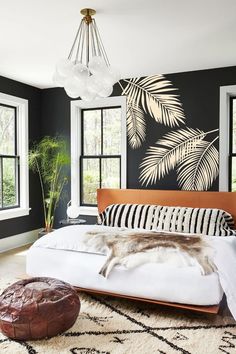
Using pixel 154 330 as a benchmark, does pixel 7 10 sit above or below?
above

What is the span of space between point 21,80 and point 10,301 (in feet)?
12.2

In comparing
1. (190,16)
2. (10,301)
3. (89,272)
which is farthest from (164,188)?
(10,301)

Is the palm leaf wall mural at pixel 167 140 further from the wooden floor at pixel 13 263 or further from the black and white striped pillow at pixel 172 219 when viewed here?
the wooden floor at pixel 13 263

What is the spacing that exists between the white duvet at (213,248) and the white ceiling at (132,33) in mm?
2014

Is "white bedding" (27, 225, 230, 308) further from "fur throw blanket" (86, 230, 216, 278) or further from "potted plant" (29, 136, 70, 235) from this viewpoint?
"potted plant" (29, 136, 70, 235)

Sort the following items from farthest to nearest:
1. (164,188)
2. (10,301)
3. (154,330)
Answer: (164,188) → (154,330) → (10,301)

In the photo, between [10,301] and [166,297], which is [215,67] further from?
[10,301]

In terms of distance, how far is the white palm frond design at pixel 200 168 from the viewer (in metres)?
4.66

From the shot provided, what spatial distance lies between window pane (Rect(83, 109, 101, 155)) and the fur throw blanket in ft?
7.70

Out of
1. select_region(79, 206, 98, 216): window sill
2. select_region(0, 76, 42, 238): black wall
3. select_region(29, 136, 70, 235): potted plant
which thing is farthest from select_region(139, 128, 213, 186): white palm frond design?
select_region(0, 76, 42, 238): black wall

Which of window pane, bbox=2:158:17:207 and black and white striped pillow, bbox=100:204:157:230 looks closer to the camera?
black and white striped pillow, bbox=100:204:157:230

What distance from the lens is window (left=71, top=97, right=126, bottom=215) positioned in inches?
210

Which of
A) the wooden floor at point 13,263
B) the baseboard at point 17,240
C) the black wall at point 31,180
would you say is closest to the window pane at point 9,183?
the black wall at point 31,180

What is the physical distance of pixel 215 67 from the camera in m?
4.62
